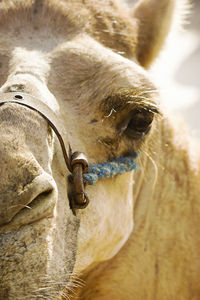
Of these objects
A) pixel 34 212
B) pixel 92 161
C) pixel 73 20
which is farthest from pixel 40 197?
pixel 73 20

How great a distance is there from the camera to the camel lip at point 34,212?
1593mm

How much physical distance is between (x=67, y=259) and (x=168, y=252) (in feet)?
4.45

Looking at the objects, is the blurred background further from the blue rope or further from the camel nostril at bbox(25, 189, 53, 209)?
the camel nostril at bbox(25, 189, 53, 209)

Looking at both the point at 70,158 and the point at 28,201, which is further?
the point at 70,158

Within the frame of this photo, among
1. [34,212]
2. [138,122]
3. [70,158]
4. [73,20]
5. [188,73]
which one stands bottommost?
[34,212]

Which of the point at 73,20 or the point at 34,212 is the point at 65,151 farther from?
the point at 73,20

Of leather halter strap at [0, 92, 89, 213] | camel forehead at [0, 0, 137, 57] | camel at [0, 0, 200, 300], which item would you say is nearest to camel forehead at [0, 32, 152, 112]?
camel at [0, 0, 200, 300]

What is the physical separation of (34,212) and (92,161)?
686mm

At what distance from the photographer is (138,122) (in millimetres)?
2420

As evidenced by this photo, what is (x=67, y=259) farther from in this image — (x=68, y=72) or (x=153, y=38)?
(x=153, y=38)

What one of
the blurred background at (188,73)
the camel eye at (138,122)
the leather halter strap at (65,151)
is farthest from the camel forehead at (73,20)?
the blurred background at (188,73)

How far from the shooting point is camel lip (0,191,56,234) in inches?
62.7

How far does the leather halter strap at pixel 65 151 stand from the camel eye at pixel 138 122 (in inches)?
19.2

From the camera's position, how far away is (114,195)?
2504 mm
